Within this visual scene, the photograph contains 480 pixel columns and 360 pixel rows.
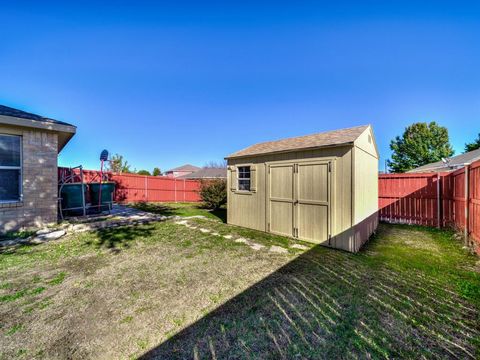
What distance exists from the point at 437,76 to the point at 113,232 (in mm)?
14430

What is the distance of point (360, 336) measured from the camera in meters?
1.87

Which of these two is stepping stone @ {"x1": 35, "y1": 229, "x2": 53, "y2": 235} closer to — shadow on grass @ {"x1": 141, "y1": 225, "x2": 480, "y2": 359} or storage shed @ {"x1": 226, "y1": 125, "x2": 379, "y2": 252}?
storage shed @ {"x1": 226, "y1": 125, "x2": 379, "y2": 252}

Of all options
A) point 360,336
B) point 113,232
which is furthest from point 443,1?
point 113,232

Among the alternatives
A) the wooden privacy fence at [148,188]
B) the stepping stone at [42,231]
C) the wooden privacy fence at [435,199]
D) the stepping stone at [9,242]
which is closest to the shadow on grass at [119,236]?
the stepping stone at [42,231]

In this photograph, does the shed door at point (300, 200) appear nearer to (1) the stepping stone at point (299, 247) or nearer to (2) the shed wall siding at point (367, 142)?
(1) the stepping stone at point (299, 247)

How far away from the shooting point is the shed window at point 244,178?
6.43 m

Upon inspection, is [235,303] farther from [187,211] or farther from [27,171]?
[187,211]

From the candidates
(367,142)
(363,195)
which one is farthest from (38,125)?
(367,142)

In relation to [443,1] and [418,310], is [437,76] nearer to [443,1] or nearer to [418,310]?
[443,1]

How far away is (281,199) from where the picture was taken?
5418 mm

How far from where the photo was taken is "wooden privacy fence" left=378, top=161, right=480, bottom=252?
470 cm

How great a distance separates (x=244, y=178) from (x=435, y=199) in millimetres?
6575

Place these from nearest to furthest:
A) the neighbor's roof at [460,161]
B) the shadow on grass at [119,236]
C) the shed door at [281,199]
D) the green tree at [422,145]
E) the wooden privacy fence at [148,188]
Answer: the shadow on grass at [119,236]
the shed door at [281,199]
the neighbor's roof at [460,161]
the wooden privacy fence at [148,188]
the green tree at [422,145]

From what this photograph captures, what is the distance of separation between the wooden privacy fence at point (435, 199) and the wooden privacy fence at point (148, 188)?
11554 millimetres
